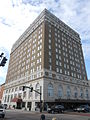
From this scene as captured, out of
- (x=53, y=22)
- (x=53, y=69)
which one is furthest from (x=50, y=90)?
(x=53, y=22)

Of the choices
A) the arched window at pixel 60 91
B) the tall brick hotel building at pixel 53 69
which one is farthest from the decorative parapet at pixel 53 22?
the arched window at pixel 60 91

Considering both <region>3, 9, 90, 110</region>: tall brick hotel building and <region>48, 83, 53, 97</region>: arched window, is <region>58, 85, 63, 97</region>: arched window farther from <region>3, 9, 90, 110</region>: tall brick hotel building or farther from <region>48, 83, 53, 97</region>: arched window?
<region>48, 83, 53, 97</region>: arched window

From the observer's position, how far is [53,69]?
2007 inches

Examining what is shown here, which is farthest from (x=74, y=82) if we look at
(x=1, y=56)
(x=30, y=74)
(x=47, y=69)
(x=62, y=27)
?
(x=1, y=56)

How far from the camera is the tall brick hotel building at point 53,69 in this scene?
4682 centimetres

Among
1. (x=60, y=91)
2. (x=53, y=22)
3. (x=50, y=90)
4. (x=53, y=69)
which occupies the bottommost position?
(x=60, y=91)

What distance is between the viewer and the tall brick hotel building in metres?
46.8

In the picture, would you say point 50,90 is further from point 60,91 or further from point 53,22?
point 53,22

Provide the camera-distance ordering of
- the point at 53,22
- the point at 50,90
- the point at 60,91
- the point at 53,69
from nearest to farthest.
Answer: the point at 50,90
the point at 60,91
the point at 53,69
the point at 53,22

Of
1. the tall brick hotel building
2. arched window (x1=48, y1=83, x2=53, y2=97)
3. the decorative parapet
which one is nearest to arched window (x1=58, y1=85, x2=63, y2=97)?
the tall brick hotel building

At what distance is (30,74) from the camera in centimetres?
5500

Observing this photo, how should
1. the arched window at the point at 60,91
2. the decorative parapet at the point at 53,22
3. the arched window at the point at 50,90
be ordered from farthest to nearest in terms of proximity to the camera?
the decorative parapet at the point at 53,22 → the arched window at the point at 60,91 → the arched window at the point at 50,90

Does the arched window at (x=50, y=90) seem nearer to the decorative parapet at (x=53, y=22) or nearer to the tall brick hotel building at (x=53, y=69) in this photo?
the tall brick hotel building at (x=53, y=69)

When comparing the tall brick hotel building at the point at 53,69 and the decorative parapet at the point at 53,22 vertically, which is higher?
the decorative parapet at the point at 53,22
